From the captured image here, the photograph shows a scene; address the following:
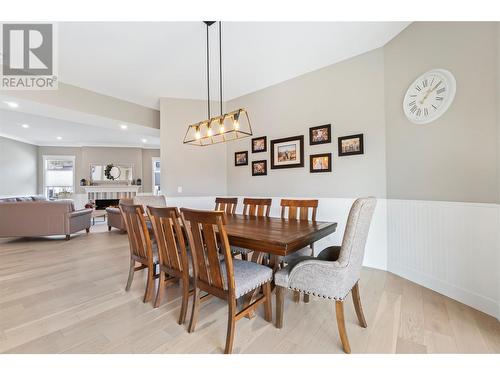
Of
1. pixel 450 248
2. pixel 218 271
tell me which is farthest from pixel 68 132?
pixel 450 248

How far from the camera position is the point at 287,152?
355 cm

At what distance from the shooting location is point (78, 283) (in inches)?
96.0

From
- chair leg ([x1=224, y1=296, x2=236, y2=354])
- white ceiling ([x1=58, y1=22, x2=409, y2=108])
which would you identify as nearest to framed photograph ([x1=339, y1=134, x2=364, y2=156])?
white ceiling ([x1=58, y1=22, x2=409, y2=108])

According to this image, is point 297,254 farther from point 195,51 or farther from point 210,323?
point 195,51

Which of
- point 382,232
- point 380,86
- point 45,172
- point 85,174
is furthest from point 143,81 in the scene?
point 45,172

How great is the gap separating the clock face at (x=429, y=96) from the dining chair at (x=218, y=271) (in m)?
2.27

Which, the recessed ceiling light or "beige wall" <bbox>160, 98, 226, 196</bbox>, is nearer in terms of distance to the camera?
the recessed ceiling light

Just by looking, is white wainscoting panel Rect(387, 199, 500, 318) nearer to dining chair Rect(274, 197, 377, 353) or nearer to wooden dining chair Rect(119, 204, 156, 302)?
dining chair Rect(274, 197, 377, 353)

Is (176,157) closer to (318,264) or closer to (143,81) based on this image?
(143,81)

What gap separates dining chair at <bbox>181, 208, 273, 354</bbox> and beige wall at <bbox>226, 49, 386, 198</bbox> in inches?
76.3

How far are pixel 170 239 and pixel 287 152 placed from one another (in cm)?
242

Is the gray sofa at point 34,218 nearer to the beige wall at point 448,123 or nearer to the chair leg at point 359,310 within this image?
the chair leg at point 359,310

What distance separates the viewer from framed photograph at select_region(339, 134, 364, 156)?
9.37 ft
